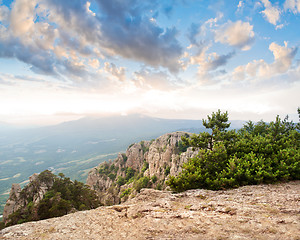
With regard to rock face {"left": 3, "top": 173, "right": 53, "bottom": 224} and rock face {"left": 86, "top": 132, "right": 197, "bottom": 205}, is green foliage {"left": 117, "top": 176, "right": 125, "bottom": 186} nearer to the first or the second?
rock face {"left": 86, "top": 132, "right": 197, "bottom": 205}

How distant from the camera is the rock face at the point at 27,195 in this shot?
2984 cm

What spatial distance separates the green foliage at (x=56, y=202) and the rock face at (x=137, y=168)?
23.1 m

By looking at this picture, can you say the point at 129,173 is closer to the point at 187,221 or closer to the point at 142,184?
the point at 142,184

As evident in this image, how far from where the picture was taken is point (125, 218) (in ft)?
25.7

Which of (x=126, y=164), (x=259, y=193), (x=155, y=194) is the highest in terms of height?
(x=259, y=193)

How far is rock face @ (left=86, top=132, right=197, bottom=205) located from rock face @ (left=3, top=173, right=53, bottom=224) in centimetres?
2811

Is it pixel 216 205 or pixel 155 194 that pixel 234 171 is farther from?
pixel 155 194

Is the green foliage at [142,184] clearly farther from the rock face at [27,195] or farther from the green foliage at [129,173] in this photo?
the rock face at [27,195]

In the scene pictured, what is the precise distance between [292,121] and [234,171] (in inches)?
930

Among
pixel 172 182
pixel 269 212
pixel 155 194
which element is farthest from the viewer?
pixel 172 182

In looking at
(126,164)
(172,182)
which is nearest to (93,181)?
(126,164)

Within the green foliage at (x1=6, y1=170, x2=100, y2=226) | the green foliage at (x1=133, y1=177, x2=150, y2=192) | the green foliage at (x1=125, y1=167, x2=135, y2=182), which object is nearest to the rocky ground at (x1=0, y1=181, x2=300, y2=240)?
the green foliage at (x1=6, y1=170, x2=100, y2=226)

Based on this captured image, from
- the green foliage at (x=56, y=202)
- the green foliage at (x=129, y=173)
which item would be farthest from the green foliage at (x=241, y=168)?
the green foliage at (x=129, y=173)

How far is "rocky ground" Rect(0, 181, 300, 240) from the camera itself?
220 inches
